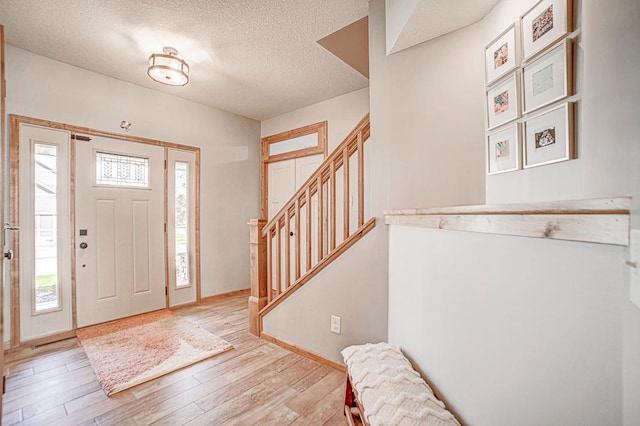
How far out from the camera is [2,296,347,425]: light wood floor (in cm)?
164

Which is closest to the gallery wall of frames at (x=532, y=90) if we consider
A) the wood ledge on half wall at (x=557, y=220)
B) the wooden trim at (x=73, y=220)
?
the wood ledge on half wall at (x=557, y=220)

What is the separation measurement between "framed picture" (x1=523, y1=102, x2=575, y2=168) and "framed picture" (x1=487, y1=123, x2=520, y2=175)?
0.16 feet

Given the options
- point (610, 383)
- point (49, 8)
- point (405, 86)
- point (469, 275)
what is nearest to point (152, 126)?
point (49, 8)

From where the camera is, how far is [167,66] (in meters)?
2.55

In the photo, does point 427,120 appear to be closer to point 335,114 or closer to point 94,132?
point 335,114

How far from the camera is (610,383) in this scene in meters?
0.59

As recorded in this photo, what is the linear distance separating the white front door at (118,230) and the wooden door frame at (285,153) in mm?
1534

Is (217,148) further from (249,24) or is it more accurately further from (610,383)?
(610,383)

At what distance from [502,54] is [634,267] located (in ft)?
4.60

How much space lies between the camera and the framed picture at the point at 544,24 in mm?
1156

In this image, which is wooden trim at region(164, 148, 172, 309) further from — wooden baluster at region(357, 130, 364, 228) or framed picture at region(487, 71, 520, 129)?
framed picture at region(487, 71, 520, 129)

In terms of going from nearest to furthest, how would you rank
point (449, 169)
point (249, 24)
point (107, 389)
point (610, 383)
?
point (610, 383) → point (449, 169) → point (107, 389) → point (249, 24)

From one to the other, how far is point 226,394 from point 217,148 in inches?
128

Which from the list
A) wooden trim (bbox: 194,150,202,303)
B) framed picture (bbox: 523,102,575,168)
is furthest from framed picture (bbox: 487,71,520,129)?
wooden trim (bbox: 194,150,202,303)
